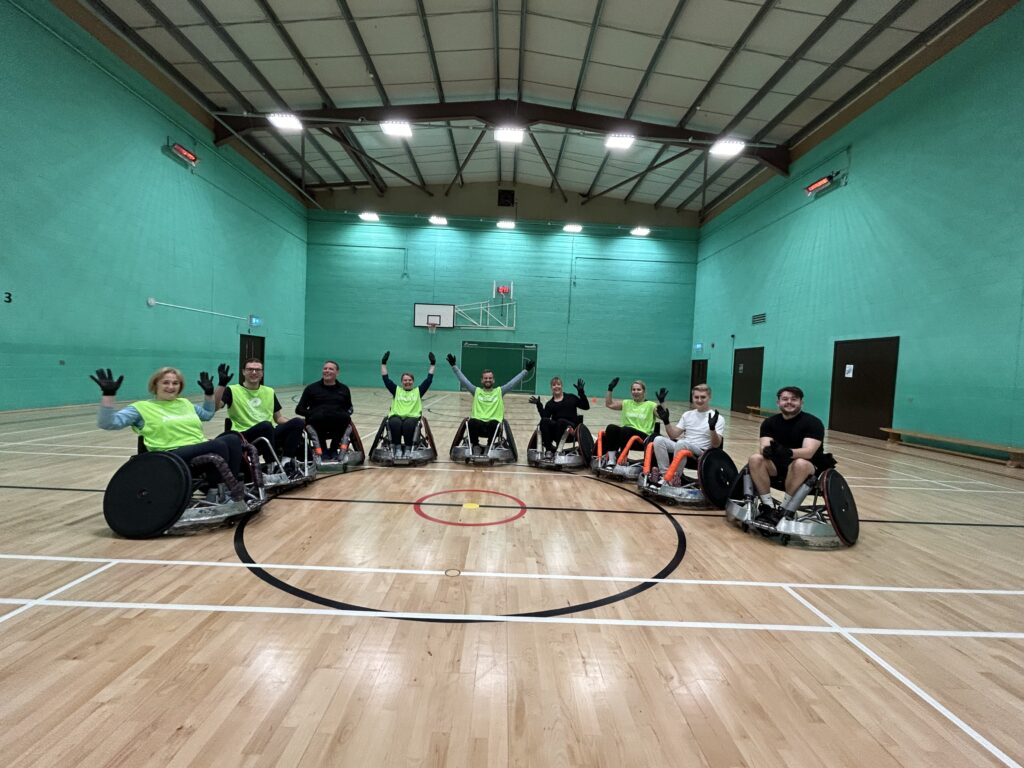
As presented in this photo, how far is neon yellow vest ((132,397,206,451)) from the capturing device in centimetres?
370

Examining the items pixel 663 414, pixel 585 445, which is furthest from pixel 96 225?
pixel 663 414

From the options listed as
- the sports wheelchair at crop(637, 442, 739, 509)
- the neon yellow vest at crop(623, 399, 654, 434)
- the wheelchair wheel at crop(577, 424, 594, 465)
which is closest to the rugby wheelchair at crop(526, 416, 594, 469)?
the wheelchair wheel at crop(577, 424, 594, 465)

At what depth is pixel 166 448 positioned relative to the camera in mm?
3729

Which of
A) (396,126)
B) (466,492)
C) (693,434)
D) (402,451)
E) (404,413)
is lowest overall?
(466,492)

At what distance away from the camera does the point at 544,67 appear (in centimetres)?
1251

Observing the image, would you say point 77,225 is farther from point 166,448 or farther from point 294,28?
point 166,448

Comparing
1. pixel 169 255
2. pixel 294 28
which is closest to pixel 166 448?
pixel 294 28

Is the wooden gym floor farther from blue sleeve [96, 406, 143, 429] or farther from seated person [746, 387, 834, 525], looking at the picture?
blue sleeve [96, 406, 143, 429]

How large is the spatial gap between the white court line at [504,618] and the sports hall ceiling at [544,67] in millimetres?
11124

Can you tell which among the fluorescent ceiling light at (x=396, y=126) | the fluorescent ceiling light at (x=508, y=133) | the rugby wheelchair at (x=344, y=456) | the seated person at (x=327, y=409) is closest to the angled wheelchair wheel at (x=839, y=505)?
the rugby wheelchair at (x=344, y=456)

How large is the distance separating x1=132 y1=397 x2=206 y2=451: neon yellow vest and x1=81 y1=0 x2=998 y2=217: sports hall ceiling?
10.1 metres

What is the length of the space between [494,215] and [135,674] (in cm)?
2112

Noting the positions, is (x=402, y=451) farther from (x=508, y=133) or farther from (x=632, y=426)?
(x=508, y=133)

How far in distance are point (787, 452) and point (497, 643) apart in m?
3.02
